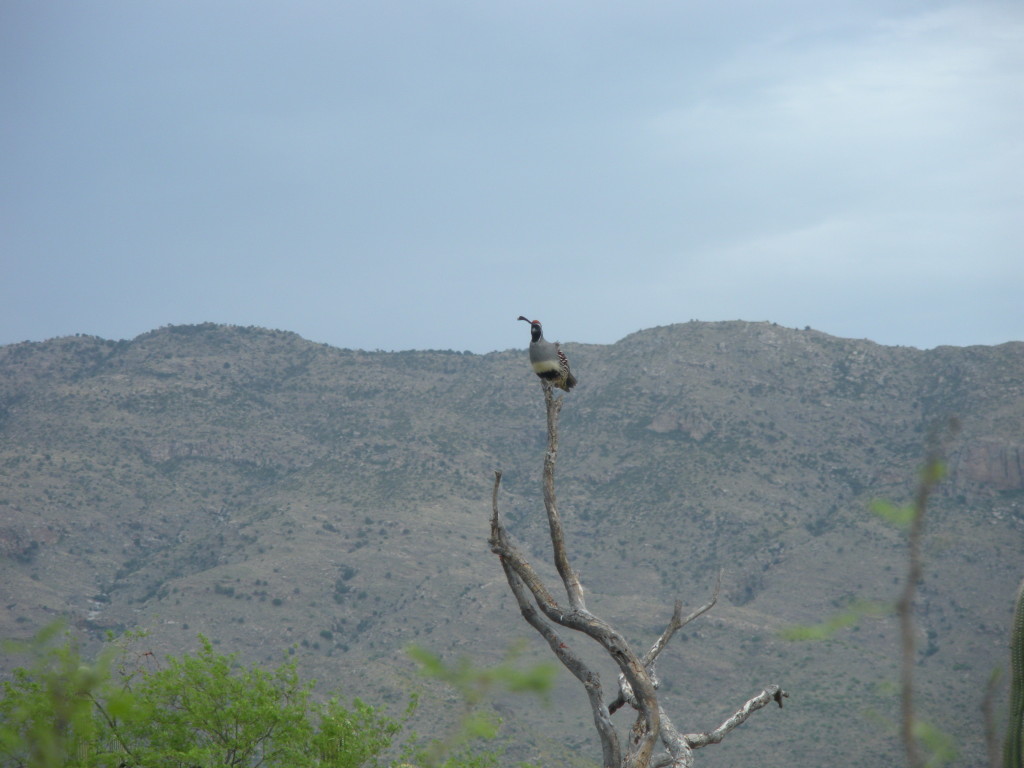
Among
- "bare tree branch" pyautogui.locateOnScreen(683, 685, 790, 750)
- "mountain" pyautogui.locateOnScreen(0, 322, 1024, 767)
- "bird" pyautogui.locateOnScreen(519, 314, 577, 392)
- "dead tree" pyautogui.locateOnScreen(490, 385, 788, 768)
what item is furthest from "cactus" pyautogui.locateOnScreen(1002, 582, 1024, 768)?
"mountain" pyautogui.locateOnScreen(0, 322, 1024, 767)

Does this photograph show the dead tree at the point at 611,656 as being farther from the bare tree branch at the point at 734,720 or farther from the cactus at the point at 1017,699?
the cactus at the point at 1017,699

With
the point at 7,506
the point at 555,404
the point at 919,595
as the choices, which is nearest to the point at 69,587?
the point at 7,506

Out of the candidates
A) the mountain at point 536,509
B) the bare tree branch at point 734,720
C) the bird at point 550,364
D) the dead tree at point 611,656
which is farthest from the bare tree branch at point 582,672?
the mountain at point 536,509

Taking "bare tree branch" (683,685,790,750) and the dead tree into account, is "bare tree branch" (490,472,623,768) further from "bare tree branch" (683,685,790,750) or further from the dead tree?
"bare tree branch" (683,685,790,750)

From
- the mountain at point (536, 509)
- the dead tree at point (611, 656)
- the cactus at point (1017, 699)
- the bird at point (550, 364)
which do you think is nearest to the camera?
the cactus at point (1017, 699)

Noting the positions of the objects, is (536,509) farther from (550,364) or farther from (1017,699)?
(1017,699)

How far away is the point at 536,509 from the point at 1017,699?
6842 centimetres

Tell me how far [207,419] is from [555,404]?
8073 centimetres

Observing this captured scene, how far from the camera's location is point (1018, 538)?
195 feet

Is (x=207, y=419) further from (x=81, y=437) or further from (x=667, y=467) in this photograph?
(x=667, y=467)

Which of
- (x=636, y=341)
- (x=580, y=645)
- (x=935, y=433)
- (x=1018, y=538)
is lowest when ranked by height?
(x=580, y=645)

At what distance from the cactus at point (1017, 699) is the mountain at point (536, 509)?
36.3 metres

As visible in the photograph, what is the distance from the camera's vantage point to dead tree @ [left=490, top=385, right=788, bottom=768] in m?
8.08

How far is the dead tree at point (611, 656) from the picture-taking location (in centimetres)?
808
